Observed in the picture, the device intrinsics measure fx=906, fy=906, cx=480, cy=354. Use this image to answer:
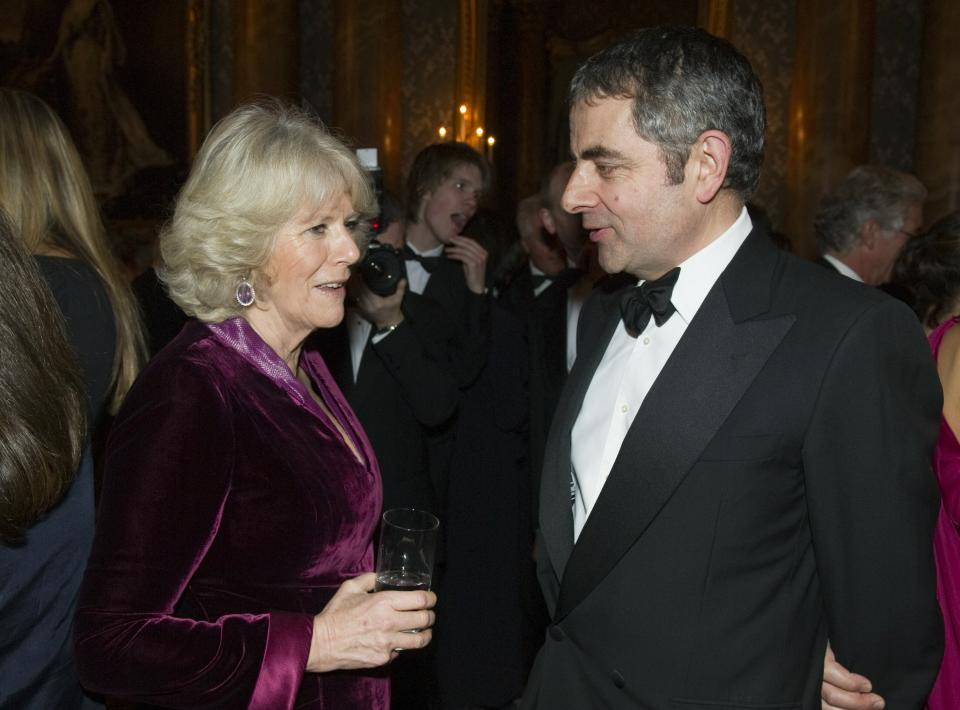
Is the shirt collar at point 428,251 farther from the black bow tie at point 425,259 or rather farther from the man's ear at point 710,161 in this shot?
the man's ear at point 710,161

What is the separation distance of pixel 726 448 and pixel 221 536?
2.76ft

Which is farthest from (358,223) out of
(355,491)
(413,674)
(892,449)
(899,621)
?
(413,674)

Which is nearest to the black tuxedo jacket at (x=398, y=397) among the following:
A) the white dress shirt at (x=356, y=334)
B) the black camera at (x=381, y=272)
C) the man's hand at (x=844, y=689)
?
the white dress shirt at (x=356, y=334)

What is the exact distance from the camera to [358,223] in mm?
1874

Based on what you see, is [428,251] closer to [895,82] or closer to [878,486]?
[878,486]

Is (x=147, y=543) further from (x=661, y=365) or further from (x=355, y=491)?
(x=661, y=365)

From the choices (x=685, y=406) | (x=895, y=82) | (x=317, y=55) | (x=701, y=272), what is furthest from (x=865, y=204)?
(x=317, y=55)

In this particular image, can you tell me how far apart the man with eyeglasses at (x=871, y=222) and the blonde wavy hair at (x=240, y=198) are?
268cm

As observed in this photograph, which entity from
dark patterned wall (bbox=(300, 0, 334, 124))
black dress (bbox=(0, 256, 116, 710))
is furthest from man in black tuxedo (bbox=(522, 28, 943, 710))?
dark patterned wall (bbox=(300, 0, 334, 124))

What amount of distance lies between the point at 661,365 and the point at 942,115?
569 centimetres

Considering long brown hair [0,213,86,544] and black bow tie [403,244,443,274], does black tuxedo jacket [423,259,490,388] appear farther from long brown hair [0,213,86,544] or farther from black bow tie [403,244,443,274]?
long brown hair [0,213,86,544]

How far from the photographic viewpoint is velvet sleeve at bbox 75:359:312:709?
1.36 meters

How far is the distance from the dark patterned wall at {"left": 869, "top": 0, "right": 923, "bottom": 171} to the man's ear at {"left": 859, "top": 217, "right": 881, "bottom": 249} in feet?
12.1

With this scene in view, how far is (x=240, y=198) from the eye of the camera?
5.36 feet
